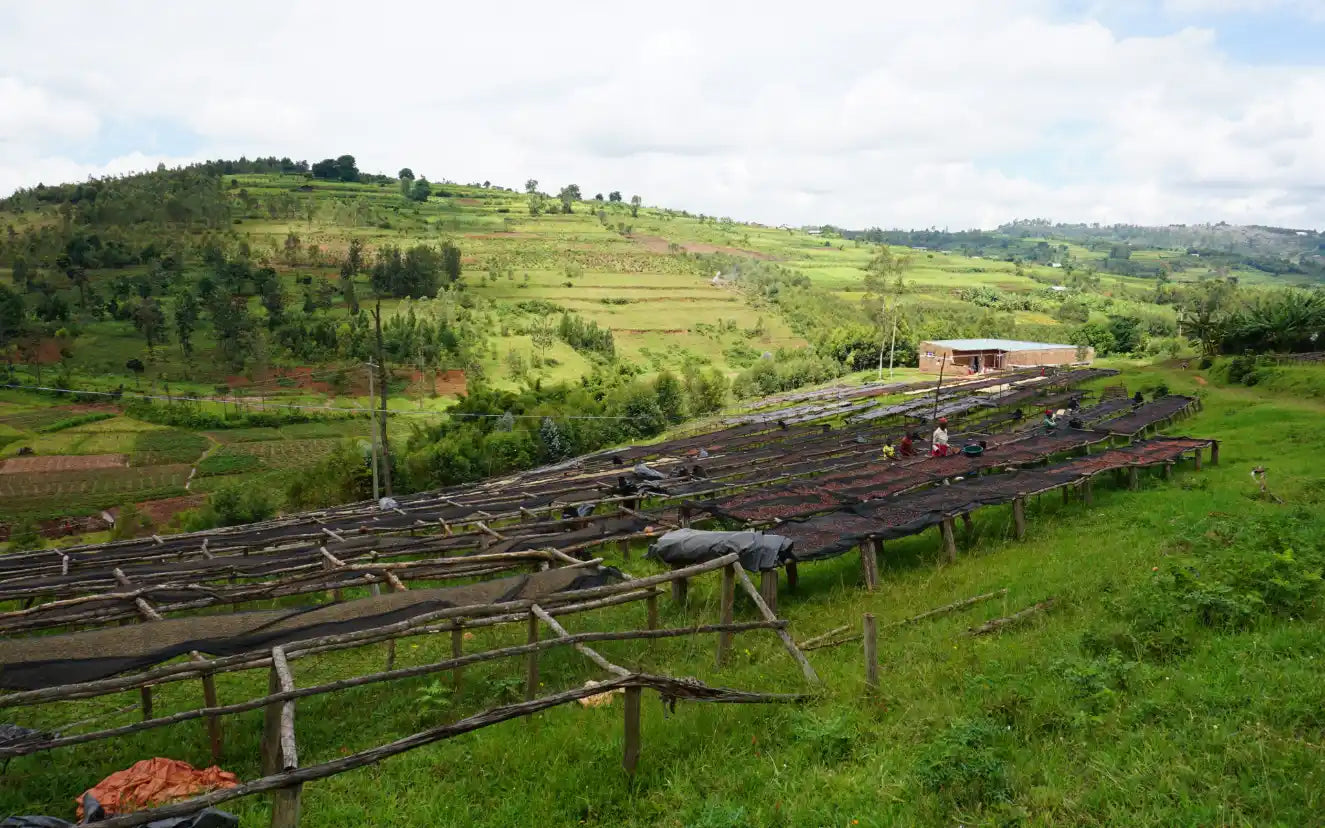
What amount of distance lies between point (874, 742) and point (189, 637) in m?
6.18

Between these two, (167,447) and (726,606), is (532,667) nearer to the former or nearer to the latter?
(726,606)

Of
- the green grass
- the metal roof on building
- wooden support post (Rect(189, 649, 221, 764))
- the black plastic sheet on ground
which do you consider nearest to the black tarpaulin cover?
the black plastic sheet on ground

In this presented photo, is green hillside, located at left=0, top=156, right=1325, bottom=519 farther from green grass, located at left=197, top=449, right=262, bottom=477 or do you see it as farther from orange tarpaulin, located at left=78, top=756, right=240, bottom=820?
orange tarpaulin, located at left=78, top=756, right=240, bottom=820

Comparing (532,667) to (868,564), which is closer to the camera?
(532,667)

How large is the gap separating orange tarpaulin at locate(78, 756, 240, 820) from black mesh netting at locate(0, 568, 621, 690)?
0.92m

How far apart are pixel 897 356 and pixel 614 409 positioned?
2845 cm

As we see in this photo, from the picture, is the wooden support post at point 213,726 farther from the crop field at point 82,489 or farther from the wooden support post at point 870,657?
the crop field at point 82,489

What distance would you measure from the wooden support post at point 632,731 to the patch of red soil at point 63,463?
4511 centimetres

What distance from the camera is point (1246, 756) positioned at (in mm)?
5211

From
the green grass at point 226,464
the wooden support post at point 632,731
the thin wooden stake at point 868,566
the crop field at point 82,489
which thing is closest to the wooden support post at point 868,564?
the thin wooden stake at point 868,566

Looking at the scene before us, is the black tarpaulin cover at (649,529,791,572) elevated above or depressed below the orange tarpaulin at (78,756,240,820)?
above

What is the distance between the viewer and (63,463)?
40500 mm

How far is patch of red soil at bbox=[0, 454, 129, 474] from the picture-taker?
3919 centimetres


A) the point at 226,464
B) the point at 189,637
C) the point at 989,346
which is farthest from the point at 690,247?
the point at 189,637
